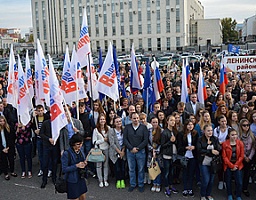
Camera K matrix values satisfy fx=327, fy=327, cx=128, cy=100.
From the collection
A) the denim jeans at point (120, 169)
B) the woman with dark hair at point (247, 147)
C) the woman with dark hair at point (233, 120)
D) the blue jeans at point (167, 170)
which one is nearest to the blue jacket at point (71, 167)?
the denim jeans at point (120, 169)

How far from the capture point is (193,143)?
638cm

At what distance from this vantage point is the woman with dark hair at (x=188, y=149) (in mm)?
6387

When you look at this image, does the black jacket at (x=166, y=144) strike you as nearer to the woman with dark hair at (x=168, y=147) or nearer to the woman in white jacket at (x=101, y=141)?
the woman with dark hair at (x=168, y=147)

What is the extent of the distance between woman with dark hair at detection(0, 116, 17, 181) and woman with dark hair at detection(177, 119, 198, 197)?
3910 mm

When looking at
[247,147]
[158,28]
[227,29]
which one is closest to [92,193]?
[247,147]

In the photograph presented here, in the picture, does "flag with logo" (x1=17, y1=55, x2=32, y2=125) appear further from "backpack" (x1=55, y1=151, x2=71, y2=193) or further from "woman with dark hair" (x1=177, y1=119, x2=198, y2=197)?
"woman with dark hair" (x1=177, y1=119, x2=198, y2=197)

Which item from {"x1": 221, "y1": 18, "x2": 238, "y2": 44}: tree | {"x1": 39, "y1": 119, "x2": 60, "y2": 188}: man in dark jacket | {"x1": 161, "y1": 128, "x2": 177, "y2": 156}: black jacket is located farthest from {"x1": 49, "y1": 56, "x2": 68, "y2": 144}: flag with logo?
{"x1": 221, "y1": 18, "x2": 238, "y2": 44}: tree

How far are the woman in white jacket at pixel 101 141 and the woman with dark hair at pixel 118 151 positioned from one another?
148mm

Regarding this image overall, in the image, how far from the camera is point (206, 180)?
6.11m

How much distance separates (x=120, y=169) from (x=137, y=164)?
449mm

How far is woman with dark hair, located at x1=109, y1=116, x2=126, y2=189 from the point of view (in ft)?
22.7

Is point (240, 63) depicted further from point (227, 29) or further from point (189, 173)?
point (227, 29)

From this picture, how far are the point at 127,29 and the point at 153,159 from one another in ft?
246

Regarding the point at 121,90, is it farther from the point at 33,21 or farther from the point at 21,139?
the point at 33,21
